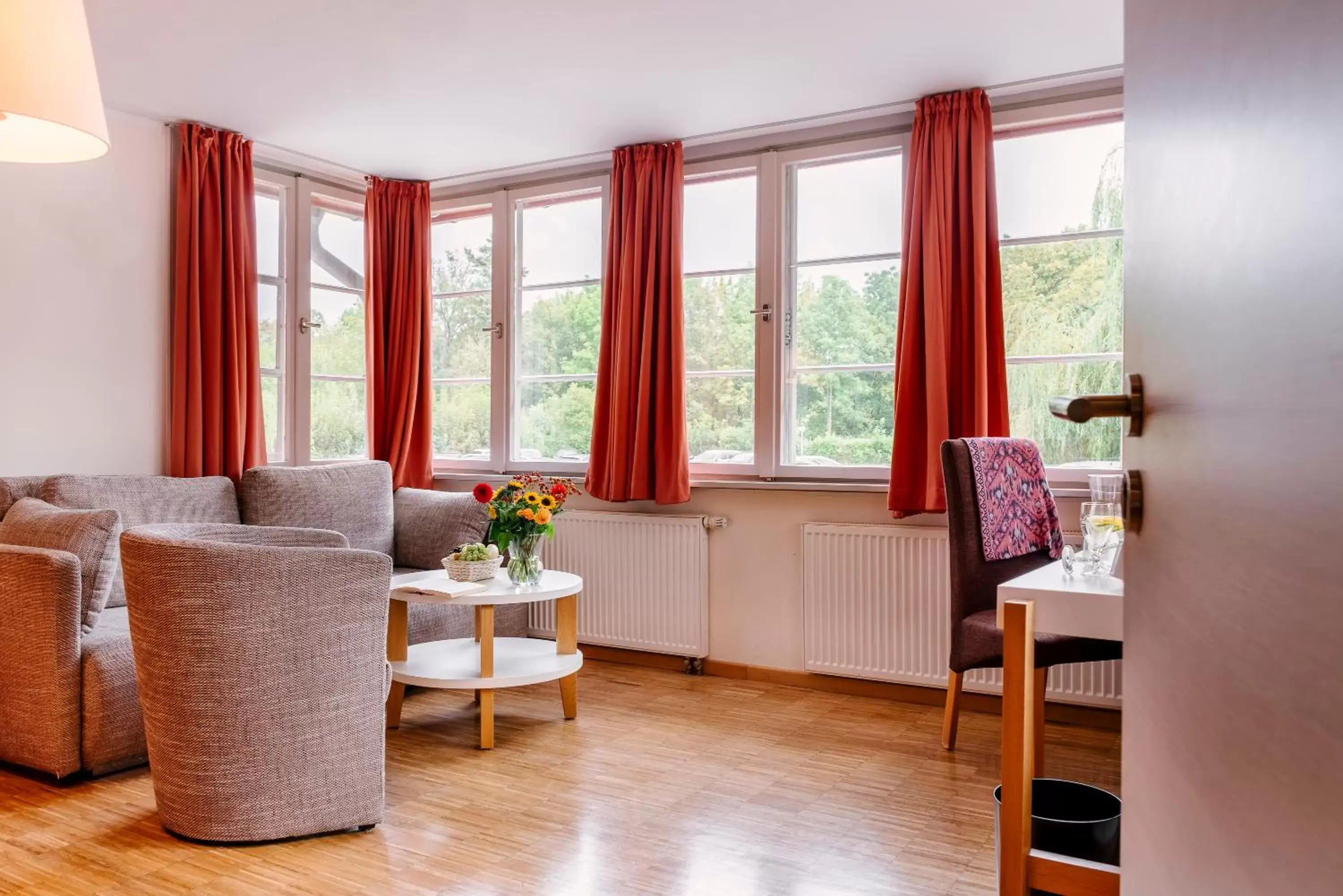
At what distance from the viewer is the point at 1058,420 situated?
361cm

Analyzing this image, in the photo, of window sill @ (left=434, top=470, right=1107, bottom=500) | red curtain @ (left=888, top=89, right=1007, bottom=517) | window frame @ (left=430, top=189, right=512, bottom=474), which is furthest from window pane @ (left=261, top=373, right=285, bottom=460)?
red curtain @ (left=888, top=89, right=1007, bottom=517)

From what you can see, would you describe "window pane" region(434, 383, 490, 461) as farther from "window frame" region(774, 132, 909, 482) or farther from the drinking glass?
the drinking glass

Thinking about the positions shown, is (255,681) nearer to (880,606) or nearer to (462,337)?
(880,606)

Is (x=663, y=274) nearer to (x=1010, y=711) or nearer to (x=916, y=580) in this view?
(x=916, y=580)

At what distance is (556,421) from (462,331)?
0.80 m

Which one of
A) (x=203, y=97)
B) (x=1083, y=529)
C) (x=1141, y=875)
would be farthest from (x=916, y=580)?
(x=203, y=97)

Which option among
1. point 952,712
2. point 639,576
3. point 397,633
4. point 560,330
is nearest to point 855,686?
point 952,712

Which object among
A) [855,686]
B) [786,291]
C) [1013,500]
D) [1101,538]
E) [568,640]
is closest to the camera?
[1101,538]

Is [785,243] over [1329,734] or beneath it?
over

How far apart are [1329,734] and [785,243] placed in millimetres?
4123

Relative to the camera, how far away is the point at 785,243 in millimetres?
4293

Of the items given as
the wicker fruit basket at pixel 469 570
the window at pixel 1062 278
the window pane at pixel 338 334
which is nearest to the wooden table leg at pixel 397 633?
the wicker fruit basket at pixel 469 570

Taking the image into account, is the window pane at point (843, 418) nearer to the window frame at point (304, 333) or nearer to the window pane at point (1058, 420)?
the window pane at point (1058, 420)

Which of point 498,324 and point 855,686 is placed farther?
point 498,324
